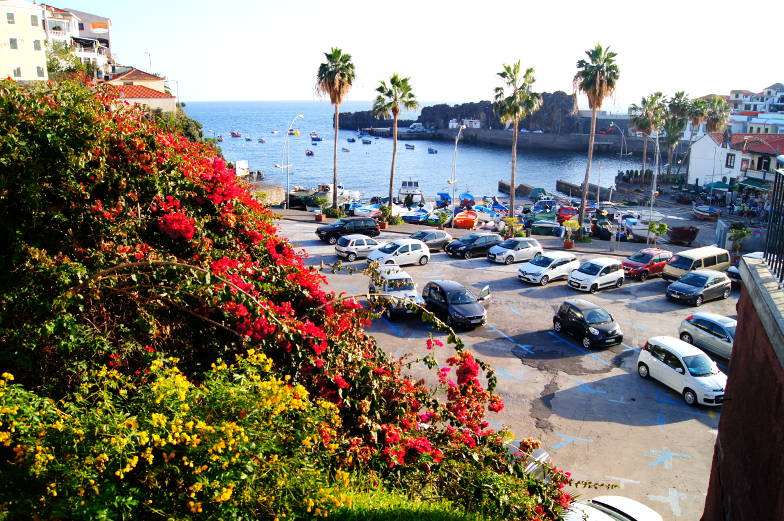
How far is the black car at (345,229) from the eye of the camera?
34.8 meters

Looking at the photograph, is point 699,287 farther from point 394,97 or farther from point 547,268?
point 394,97

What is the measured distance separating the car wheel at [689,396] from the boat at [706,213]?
1921 inches

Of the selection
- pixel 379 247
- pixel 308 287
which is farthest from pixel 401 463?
pixel 379 247

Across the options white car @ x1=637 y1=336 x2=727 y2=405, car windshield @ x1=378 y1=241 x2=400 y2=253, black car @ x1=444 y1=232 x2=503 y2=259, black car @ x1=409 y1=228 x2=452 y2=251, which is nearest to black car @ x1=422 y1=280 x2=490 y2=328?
white car @ x1=637 y1=336 x2=727 y2=405

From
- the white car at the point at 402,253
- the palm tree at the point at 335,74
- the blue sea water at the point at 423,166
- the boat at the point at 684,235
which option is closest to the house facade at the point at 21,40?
the palm tree at the point at 335,74

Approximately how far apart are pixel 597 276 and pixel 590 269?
62 cm

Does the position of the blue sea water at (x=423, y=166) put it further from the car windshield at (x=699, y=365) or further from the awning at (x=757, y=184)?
the car windshield at (x=699, y=365)

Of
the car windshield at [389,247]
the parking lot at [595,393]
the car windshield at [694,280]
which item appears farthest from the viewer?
the car windshield at [389,247]

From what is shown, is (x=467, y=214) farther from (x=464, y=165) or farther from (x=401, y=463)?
(x=464, y=165)

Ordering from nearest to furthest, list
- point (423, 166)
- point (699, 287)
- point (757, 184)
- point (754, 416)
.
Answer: point (754, 416) < point (699, 287) < point (757, 184) < point (423, 166)

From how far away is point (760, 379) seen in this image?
8.00 meters

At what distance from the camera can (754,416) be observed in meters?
8.09

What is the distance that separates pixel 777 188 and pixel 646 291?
72.1 ft

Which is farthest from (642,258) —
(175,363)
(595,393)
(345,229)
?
(175,363)
